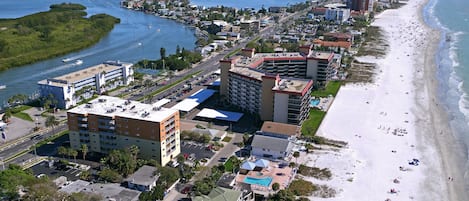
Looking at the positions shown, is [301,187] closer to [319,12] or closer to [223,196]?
[223,196]

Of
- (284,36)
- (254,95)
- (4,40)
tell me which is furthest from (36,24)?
(254,95)

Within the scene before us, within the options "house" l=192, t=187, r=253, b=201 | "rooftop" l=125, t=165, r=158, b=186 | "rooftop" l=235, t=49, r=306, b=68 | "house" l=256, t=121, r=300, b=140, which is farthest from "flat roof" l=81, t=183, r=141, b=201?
"rooftop" l=235, t=49, r=306, b=68

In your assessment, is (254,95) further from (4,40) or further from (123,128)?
(4,40)

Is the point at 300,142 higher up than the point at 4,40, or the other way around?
the point at 4,40

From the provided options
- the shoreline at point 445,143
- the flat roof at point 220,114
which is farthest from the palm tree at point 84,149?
the shoreline at point 445,143

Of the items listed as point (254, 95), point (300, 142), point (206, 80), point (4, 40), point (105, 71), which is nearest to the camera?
point (300, 142)

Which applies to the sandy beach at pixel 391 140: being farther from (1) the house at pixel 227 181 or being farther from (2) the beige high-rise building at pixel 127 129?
(2) the beige high-rise building at pixel 127 129

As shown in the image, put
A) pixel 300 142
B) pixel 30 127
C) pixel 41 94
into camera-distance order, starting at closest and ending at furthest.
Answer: pixel 300 142, pixel 30 127, pixel 41 94

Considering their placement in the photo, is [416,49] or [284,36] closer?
[416,49]
